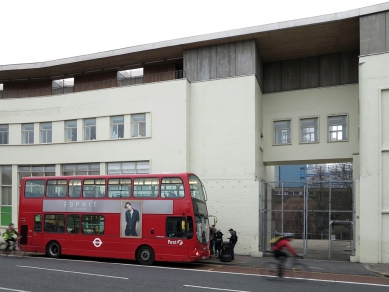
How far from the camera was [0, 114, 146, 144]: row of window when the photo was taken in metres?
25.0

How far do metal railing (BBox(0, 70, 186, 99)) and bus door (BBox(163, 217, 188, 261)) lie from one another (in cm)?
988

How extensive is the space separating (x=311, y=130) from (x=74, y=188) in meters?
13.0

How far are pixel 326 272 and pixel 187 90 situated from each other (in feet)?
39.4

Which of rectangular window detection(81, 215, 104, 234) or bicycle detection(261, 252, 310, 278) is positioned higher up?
rectangular window detection(81, 215, 104, 234)

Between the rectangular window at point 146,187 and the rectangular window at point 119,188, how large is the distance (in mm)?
386

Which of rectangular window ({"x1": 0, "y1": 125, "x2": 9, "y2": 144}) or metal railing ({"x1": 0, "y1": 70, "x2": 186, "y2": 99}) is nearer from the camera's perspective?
metal railing ({"x1": 0, "y1": 70, "x2": 186, "y2": 99})

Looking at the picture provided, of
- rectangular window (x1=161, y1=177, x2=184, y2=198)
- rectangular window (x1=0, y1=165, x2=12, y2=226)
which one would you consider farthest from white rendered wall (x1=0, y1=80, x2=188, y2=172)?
rectangular window (x1=161, y1=177, x2=184, y2=198)

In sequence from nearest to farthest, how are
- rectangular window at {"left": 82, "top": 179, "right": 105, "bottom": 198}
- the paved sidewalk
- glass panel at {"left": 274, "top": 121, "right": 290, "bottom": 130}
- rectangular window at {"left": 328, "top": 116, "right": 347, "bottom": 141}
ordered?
the paved sidewalk < rectangular window at {"left": 82, "top": 179, "right": 105, "bottom": 198} < rectangular window at {"left": 328, "top": 116, "right": 347, "bottom": 141} < glass panel at {"left": 274, "top": 121, "right": 290, "bottom": 130}

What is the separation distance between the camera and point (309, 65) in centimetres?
2439

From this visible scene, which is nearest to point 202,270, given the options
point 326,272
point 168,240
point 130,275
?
point 168,240

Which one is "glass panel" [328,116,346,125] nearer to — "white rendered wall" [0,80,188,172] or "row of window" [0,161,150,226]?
"white rendered wall" [0,80,188,172]

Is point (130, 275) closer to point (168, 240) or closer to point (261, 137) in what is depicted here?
point (168, 240)

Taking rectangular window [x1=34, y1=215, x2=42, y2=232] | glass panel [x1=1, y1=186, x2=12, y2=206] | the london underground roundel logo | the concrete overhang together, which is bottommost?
the london underground roundel logo

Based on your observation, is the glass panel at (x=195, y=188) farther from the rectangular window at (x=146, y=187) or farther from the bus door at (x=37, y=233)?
the bus door at (x=37, y=233)
